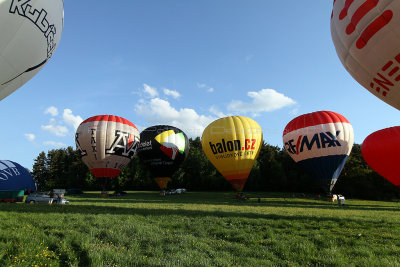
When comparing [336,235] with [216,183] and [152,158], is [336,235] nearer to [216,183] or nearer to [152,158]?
[152,158]

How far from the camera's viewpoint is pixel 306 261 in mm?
5766

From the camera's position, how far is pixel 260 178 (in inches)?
1981

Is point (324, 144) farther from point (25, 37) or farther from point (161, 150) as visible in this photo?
point (25, 37)

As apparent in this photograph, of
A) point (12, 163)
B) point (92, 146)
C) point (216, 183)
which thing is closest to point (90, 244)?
point (92, 146)

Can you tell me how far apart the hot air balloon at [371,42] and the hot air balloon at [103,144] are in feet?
80.4

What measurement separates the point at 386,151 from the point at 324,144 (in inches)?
201

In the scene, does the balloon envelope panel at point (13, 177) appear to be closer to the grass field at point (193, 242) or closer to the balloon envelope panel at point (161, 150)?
the balloon envelope panel at point (161, 150)

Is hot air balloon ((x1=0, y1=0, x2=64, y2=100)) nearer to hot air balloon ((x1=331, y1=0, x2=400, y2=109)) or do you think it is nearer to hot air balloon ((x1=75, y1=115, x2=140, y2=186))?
hot air balloon ((x1=331, y1=0, x2=400, y2=109))

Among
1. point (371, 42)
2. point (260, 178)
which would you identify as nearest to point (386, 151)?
point (371, 42)

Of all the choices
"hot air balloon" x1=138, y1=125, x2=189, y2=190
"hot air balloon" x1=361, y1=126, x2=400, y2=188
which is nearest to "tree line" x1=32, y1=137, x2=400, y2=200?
"hot air balloon" x1=138, y1=125, x2=189, y2=190

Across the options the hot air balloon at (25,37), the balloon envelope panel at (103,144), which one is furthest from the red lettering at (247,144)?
the hot air balloon at (25,37)

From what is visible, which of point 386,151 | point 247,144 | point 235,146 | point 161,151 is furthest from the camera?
point 161,151

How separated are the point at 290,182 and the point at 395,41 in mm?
45249

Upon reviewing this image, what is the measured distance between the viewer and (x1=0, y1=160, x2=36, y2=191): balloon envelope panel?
2715 centimetres
